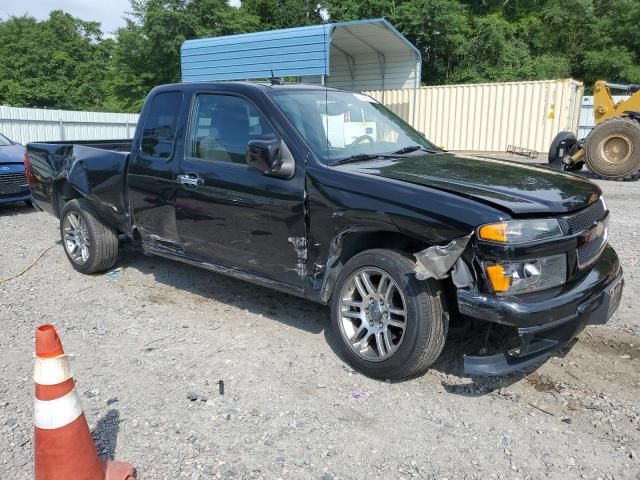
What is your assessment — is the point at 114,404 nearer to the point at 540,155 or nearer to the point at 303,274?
the point at 303,274

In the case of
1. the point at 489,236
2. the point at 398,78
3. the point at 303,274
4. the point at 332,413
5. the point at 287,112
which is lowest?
the point at 332,413

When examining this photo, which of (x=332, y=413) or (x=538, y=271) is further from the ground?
(x=538, y=271)

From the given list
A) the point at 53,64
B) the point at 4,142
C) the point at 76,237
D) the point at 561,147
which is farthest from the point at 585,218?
the point at 53,64

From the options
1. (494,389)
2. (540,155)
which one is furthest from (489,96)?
Answer: (494,389)

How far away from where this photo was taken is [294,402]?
3.32m

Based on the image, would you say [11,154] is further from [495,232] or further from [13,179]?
[495,232]

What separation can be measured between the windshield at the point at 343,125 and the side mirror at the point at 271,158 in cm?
20

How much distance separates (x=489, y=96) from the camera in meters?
18.3

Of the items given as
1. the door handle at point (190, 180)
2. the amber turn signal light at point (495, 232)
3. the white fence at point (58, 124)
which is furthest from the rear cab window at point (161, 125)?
the white fence at point (58, 124)

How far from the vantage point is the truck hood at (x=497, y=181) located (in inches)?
121

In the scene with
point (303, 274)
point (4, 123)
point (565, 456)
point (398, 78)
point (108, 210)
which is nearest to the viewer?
point (565, 456)

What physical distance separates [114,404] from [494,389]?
2366 mm

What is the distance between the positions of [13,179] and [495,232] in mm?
9029

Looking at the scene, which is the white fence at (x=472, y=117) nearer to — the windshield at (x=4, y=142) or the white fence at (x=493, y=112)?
the white fence at (x=493, y=112)
